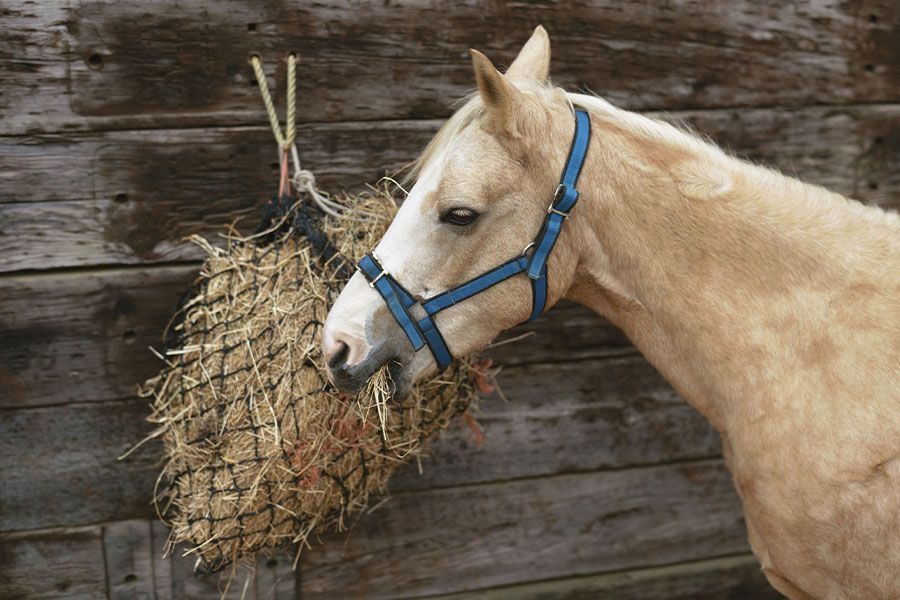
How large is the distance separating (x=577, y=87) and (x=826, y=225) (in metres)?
0.93

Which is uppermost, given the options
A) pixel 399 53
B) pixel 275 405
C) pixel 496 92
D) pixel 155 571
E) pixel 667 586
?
pixel 496 92

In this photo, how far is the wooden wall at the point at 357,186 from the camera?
85.7 inches

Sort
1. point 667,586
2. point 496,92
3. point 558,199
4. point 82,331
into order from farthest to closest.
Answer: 1. point 667,586
2. point 82,331
3. point 558,199
4. point 496,92

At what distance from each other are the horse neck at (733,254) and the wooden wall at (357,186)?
79 centimetres

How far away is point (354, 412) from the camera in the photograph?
6.29ft

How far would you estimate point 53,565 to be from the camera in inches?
95.0

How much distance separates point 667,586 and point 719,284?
1623 millimetres

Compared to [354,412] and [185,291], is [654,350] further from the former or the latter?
[185,291]

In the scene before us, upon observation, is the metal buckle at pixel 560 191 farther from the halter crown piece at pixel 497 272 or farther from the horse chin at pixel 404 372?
the horse chin at pixel 404 372

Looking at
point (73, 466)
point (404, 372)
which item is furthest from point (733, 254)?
point (73, 466)

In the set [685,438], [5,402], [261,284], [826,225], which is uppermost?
[826,225]

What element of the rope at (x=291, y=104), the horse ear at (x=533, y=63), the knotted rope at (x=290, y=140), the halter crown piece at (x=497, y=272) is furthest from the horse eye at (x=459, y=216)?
the rope at (x=291, y=104)

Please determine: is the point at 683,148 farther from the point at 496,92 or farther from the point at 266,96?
the point at 266,96

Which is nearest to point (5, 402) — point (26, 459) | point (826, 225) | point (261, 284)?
point (26, 459)
